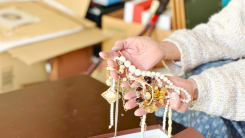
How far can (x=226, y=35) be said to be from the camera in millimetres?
758

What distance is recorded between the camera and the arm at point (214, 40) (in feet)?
2.33

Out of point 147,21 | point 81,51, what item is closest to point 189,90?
point 147,21

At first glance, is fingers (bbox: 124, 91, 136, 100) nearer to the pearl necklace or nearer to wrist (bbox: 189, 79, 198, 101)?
the pearl necklace

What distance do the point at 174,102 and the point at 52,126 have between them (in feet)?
0.94

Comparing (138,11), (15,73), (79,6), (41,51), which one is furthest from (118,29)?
(15,73)

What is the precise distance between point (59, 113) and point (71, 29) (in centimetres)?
82

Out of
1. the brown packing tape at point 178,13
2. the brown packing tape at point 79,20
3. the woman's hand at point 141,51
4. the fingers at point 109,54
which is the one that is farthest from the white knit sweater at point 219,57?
the brown packing tape at point 79,20

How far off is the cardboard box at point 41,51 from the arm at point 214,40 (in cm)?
65

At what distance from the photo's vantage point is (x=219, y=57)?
0.75m

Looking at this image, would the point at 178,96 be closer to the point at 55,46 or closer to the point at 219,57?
the point at 219,57

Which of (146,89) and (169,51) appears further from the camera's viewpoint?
(169,51)

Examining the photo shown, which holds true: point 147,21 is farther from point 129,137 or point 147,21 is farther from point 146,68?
point 129,137

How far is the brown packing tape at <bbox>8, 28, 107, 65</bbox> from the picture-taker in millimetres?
1109

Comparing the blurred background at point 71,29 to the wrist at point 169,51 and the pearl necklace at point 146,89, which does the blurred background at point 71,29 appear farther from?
the pearl necklace at point 146,89
